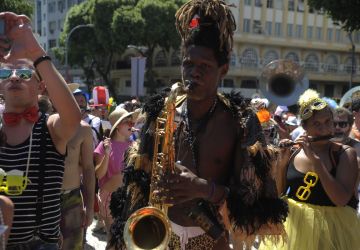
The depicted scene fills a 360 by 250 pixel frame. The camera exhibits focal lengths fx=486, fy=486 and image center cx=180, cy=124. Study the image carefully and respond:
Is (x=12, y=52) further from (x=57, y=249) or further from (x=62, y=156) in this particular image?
(x=57, y=249)

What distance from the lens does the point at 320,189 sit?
3.73 meters

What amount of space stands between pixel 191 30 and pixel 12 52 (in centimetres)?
94

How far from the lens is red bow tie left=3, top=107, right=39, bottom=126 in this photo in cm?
277

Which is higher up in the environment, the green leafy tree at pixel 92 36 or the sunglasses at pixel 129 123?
the green leafy tree at pixel 92 36

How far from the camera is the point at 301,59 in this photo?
5066 cm

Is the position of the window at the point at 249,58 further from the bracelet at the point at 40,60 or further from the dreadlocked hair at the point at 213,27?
the bracelet at the point at 40,60

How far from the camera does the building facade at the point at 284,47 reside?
47812 millimetres

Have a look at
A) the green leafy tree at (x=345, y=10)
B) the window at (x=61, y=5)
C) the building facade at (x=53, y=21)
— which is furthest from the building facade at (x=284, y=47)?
the green leafy tree at (x=345, y=10)

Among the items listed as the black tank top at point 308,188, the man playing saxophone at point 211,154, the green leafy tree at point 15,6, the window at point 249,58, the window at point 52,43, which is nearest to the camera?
the man playing saxophone at point 211,154

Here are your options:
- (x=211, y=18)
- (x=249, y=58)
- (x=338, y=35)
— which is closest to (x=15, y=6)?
(x=211, y=18)

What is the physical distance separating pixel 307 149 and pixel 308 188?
0.33 meters

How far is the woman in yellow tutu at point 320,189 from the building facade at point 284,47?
141 feet

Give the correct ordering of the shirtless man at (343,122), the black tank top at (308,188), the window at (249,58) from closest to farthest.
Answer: the black tank top at (308,188) < the shirtless man at (343,122) < the window at (249,58)

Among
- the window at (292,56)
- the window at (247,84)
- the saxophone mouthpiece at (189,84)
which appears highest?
the window at (292,56)
